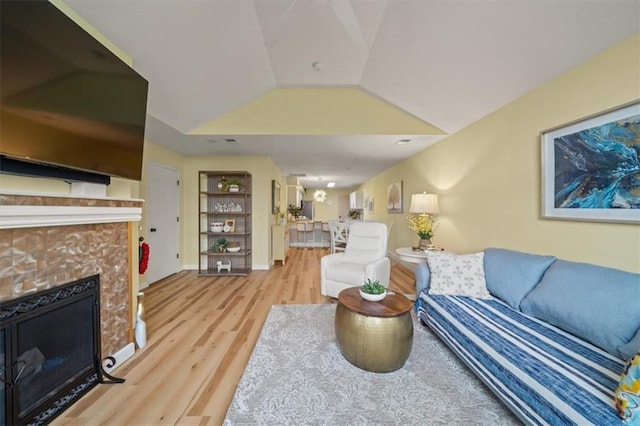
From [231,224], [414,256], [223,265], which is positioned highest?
[231,224]

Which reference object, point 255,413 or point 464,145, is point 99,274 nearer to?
point 255,413

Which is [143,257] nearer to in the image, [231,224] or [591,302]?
[231,224]

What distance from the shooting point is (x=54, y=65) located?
1288mm

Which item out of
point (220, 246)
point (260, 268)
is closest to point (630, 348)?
point (260, 268)

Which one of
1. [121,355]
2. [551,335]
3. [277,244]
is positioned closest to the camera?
[551,335]

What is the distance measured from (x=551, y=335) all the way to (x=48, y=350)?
10.4ft

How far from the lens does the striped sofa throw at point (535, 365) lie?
1064mm

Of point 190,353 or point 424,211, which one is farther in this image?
point 424,211

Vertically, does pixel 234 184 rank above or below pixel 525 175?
above

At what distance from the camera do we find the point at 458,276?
91.3 inches

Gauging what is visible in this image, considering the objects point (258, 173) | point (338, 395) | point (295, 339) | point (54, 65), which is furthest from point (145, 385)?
point (258, 173)

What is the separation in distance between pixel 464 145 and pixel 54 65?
3910mm

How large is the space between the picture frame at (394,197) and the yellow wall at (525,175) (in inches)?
60.3

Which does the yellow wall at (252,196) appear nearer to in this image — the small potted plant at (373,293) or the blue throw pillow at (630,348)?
the small potted plant at (373,293)
